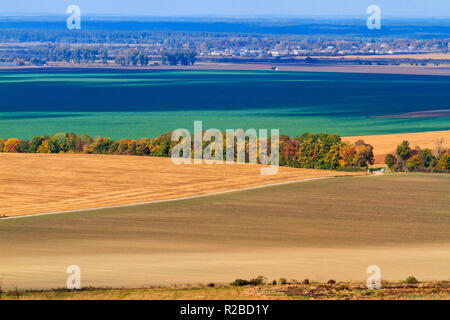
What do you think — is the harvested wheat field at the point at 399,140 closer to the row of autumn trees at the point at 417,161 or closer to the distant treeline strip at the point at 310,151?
the distant treeline strip at the point at 310,151

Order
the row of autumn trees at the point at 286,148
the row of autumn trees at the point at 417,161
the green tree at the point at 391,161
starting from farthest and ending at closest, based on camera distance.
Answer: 1. the row of autumn trees at the point at 286,148
2. the green tree at the point at 391,161
3. the row of autumn trees at the point at 417,161

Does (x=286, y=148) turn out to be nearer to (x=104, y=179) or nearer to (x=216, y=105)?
(x=104, y=179)

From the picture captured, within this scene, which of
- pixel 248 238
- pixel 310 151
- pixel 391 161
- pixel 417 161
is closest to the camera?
pixel 248 238

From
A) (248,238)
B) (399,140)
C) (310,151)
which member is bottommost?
(399,140)

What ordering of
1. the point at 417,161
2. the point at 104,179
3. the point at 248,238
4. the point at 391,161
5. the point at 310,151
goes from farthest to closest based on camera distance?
the point at 310,151 → the point at 391,161 → the point at 417,161 → the point at 104,179 → the point at 248,238

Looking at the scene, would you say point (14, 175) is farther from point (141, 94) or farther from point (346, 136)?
point (141, 94)

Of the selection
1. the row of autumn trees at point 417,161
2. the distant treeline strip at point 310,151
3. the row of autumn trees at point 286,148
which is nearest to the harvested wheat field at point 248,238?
the row of autumn trees at point 417,161

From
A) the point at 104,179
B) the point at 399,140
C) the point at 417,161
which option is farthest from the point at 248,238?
the point at 399,140
